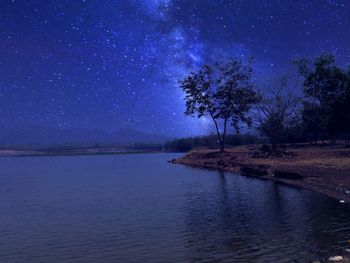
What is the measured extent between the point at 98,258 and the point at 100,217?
34.7ft

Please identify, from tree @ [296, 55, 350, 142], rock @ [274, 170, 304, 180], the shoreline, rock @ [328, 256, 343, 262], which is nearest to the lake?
rock @ [328, 256, 343, 262]

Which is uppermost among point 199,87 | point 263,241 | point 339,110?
point 199,87

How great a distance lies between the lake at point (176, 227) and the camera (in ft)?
63.8

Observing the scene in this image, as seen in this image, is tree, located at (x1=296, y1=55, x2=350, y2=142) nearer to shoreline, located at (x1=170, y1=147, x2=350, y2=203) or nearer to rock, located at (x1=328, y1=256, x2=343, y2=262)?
shoreline, located at (x1=170, y1=147, x2=350, y2=203)

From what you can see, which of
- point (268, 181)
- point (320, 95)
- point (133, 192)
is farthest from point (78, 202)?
point (320, 95)

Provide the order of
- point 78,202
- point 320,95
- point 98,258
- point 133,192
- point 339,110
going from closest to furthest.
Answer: point 98,258, point 78,202, point 133,192, point 339,110, point 320,95

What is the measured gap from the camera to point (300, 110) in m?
91.1

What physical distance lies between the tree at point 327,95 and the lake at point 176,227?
51956 millimetres

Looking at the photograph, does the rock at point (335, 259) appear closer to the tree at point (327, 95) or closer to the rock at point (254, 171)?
the rock at point (254, 171)

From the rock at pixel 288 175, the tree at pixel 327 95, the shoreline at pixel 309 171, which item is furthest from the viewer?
the tree at pixel 327 95

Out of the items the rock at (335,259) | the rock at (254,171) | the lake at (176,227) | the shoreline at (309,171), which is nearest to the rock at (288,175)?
the shoreline at (309,171)

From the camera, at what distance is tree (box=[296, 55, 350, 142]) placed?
87938 millimetres

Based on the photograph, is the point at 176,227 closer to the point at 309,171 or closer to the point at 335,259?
the point at 335,259

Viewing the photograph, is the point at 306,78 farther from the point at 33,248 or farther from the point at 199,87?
the point at 33,248
